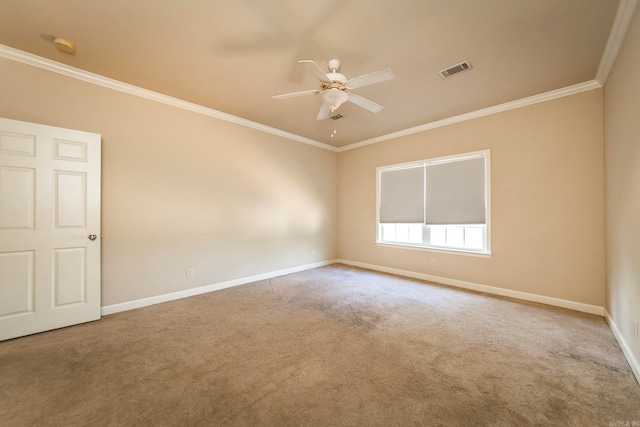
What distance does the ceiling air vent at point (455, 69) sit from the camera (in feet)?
8.91

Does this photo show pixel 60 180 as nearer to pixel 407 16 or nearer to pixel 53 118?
pixel 53 118

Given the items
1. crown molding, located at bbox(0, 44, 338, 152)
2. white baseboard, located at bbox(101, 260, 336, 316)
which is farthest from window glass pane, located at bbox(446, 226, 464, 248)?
crown molding, located at bbox(0, 44, 338, 152)

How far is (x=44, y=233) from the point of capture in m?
2.60

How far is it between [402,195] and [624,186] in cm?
297

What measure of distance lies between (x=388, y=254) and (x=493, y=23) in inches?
154

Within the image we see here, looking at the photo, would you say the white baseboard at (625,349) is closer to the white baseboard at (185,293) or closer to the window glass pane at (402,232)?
the window glass pane at (402,232)

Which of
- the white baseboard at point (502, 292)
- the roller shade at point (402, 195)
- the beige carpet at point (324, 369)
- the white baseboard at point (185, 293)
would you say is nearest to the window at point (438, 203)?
the roller shade at point (402, 195)

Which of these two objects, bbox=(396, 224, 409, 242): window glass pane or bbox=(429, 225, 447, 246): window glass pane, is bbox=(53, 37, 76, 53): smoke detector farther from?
bbox=(429, 225, 447, 246): window glass pane

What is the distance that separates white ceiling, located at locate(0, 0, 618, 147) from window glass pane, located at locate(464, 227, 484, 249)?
204 cm

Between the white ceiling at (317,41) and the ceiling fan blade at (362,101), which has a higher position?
the white ceiling at (317,41)

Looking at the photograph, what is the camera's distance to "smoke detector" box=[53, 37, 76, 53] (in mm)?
2346

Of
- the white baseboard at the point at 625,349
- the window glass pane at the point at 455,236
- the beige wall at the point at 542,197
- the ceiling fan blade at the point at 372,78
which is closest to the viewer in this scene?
the white baseboard at the point at 625,349

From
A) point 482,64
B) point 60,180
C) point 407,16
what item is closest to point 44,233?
point 60,180

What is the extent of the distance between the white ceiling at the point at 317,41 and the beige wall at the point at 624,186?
33 cm
